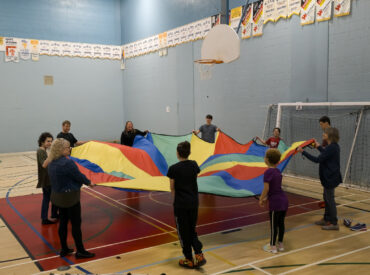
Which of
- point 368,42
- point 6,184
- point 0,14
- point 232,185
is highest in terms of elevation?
point 0,14

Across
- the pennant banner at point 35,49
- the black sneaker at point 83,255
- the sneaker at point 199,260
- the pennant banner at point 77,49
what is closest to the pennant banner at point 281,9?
the sneaker at point 199,260

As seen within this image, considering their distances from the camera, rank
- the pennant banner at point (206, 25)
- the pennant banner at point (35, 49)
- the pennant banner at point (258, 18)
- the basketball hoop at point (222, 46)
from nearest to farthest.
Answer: the basketball hoop at point (222, 46) < the pennant banner at point (258, 18) < the pennant banner at point (206, 25) < the pennant banner at point (35, 49)

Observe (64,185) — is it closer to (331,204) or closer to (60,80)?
(331,204)

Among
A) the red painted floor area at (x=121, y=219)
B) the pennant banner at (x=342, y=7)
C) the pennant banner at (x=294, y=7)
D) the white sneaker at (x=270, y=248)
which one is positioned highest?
the pennant banner at (x=294, y=7)

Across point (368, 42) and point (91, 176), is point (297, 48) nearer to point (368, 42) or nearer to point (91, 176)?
point (368, 42)

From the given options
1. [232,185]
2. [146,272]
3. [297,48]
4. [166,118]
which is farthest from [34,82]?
[146,272]

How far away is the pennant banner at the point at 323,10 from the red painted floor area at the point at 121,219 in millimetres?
3343

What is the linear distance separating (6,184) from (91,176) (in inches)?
135

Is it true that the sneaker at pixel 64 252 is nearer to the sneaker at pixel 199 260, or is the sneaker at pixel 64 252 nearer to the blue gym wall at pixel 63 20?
the sneaker at pixel 199 260

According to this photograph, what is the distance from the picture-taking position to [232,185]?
4730 millimetres

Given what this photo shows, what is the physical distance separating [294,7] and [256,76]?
1.65 metres

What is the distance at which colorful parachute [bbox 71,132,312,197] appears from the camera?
4562 millimetres

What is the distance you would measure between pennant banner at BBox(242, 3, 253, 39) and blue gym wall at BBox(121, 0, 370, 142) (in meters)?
0.16

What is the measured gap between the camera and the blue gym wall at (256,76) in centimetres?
656
